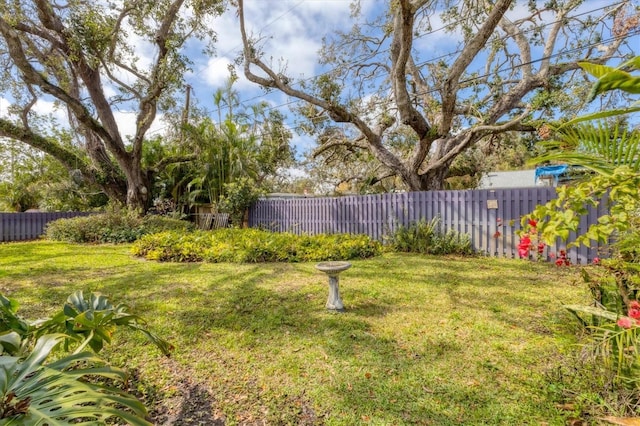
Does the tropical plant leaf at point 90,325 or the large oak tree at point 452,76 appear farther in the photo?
the large oak tree at point 452,76

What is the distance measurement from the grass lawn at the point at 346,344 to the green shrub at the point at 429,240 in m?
1.69

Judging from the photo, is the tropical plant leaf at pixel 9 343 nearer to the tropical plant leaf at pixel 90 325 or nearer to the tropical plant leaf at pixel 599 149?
the tropical plant leaf at pixel 90 325

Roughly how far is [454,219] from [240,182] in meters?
7.50

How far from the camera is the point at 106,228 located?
935 centimetres

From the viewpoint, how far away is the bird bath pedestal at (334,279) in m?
3.23

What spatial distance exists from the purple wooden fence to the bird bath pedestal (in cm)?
1236

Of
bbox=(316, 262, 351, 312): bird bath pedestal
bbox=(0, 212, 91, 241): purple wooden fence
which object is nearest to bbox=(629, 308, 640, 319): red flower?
bbox=(316, 262, 351, 312): bird bath pedestal

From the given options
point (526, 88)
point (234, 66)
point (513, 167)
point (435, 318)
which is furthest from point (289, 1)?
point (513, 167)

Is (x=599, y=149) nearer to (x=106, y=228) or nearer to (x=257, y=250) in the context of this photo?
(x=257, y=250)

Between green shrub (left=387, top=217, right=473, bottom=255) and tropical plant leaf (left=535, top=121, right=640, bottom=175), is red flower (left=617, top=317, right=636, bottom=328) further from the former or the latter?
green shrub (left=387, top=217, right=473, bottom=255)

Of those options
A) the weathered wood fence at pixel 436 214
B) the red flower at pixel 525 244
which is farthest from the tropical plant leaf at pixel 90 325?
the weathered wood fence at pixel 436 214

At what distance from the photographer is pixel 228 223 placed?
452 inches

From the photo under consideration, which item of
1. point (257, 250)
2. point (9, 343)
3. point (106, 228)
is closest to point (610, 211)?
point (9, 343)

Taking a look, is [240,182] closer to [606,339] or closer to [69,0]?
[69,0]
